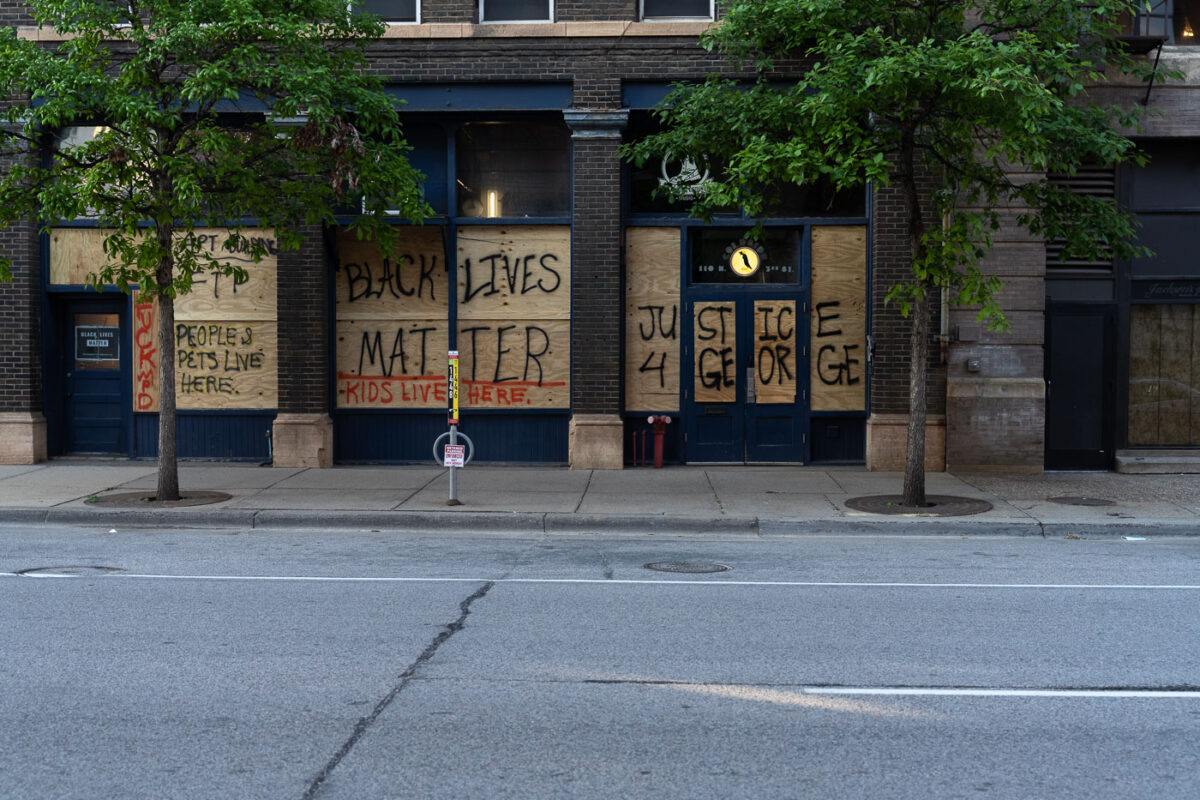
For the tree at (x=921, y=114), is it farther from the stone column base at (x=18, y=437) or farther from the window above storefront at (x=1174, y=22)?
the stone column base at (x=18, y=437)

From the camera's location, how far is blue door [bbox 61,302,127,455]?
16188mm

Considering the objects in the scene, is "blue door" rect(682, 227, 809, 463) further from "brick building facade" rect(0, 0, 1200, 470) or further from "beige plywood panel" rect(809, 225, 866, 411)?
"beige plywood panel" rect(809, 225, 866, 411)

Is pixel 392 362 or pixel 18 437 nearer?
pixel 18 437

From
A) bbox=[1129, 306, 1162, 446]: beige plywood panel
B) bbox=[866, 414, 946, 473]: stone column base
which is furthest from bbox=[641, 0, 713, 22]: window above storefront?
bbox=[1129, 306, 1162, 446]: beige plywood panel

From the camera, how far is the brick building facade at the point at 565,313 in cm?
1521

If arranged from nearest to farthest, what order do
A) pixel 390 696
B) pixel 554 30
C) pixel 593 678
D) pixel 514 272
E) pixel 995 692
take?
pixel 390 696 < pixel 995 692 < pixel 593 678 < pixel 554 30 < pixel 514 272

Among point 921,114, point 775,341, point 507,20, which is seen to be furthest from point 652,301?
point 921,114

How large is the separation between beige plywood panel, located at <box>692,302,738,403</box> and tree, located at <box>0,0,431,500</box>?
426 cm

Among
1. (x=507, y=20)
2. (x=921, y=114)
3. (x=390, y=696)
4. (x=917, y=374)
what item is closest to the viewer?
(x=390, y=696)

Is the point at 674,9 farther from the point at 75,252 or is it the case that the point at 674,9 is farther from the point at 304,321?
the point at 75,252

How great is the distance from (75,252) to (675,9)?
874 cm

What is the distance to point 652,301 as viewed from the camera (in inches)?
620

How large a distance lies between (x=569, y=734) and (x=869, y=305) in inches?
448

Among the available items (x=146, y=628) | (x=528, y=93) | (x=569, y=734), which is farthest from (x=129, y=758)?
(x=528, y=93)
